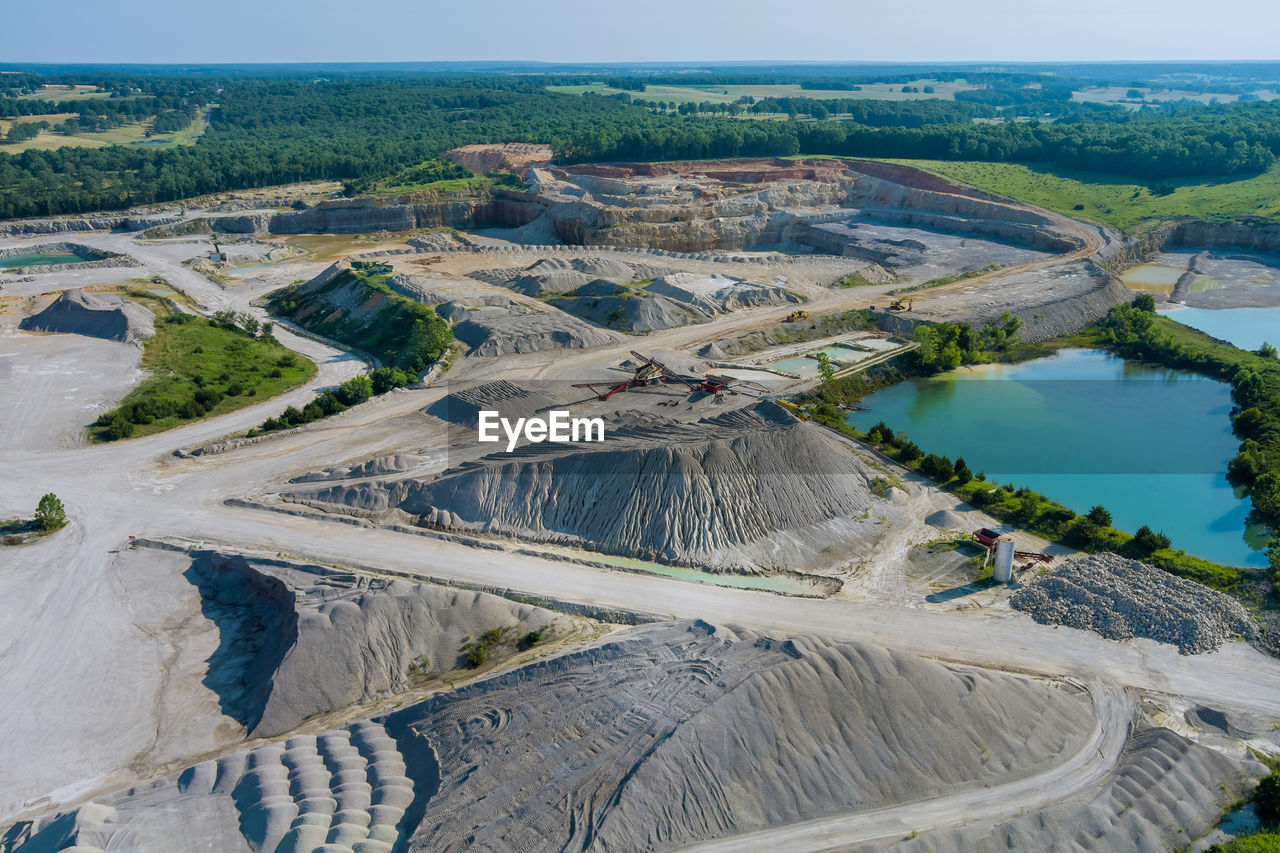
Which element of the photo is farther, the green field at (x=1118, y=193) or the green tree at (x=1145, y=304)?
the green field at (x=1118, y=193)

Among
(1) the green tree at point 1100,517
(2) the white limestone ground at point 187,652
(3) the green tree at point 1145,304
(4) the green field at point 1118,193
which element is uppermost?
(4) the green field at point 1118,193

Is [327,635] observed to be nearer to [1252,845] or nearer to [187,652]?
[187,652]

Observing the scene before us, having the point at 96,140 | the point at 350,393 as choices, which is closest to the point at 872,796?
the point at 350,393

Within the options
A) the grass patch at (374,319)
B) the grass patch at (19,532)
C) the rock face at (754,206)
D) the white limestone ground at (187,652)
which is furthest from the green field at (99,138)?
the white limestone ground at (187,652)

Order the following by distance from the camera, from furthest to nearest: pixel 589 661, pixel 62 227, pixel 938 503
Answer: pixel 62 227, pixel 938 503, pixel 589 661

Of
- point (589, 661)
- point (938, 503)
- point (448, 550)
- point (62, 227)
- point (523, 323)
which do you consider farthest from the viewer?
point (62, 227)

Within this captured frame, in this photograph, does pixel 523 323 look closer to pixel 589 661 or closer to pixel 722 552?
pixel 722 552

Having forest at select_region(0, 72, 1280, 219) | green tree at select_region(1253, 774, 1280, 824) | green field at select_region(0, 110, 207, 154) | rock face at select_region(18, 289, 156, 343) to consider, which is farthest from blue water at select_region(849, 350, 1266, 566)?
green field at select_region(0, 110, 207, 154)

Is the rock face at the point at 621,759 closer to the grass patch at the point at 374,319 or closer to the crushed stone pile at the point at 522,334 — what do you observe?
the grass patch at the point at 374,319
